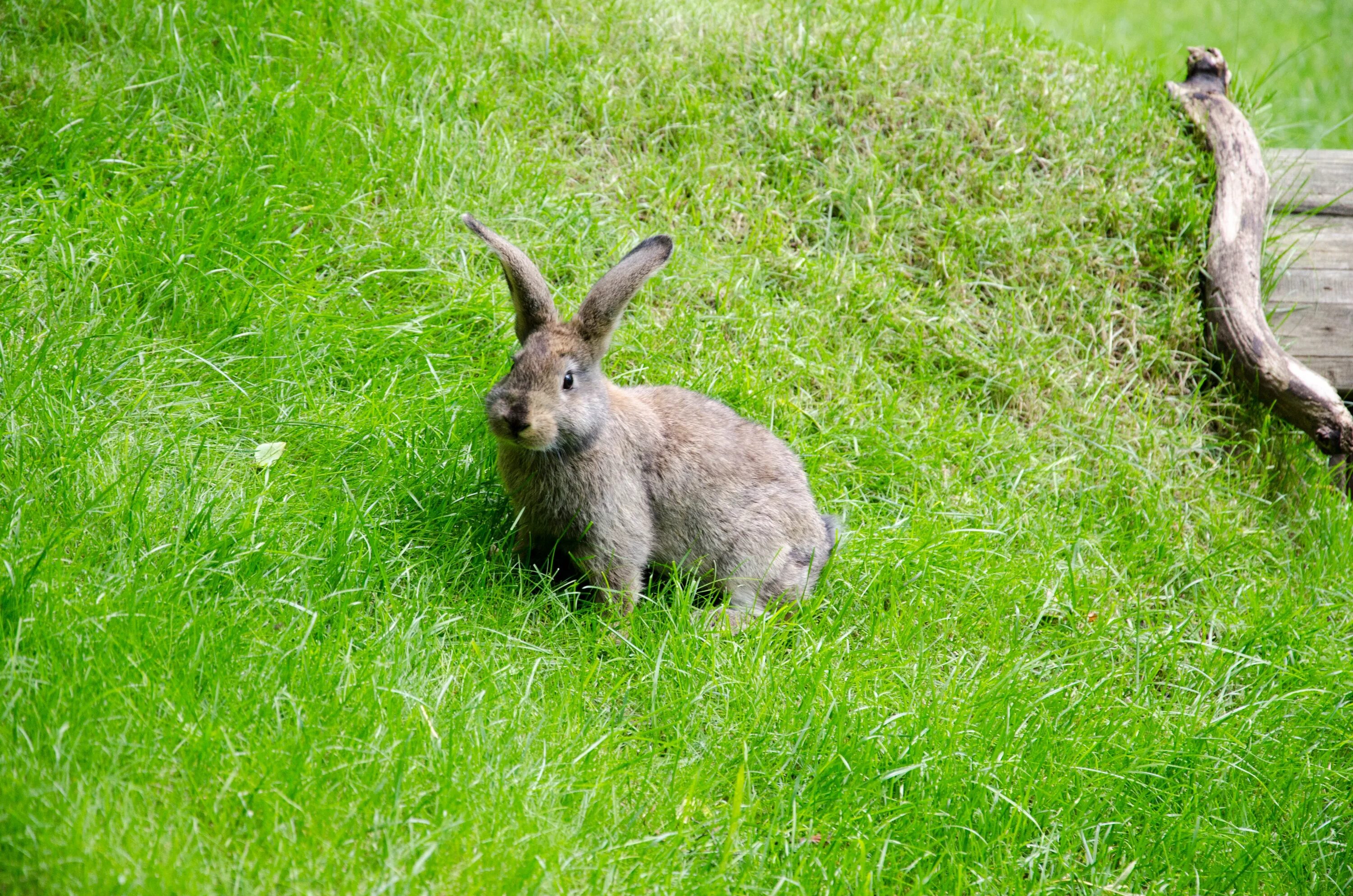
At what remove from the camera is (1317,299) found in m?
6.33

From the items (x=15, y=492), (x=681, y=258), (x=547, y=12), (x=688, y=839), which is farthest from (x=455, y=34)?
(x=688, y=839)

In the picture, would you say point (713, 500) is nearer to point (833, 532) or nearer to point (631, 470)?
point (631, 470)

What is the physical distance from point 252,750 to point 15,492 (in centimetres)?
130

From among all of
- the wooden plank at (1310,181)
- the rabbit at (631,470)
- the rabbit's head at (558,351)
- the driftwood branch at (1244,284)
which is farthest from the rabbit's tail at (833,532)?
the wooden plank at (1310,181)

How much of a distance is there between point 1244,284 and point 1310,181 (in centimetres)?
129

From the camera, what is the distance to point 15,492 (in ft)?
11.1

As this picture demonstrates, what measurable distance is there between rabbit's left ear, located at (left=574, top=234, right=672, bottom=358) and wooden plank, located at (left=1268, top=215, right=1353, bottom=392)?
160 inches

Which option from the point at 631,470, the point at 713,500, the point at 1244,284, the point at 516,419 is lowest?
the point at 713,500

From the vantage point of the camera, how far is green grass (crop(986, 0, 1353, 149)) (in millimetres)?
7863

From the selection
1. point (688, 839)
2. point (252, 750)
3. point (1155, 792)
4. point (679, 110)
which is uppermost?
point (679, 110)

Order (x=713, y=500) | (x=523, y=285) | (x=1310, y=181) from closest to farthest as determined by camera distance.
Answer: (x=523, y=285) < (x=713, y=500) < (x=1310, y=181)

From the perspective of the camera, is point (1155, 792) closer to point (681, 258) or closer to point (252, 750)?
point (252, 750)

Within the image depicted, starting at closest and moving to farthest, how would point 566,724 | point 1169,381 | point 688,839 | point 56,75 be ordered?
1. point 688,839
2. point 566,724
3. point 56,75
4. point 1169,381

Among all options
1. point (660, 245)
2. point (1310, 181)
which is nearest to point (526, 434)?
point (660, 245)
